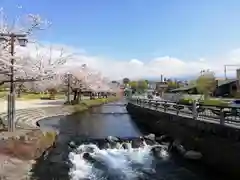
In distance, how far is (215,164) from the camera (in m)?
14.0

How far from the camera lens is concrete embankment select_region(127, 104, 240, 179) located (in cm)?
1271

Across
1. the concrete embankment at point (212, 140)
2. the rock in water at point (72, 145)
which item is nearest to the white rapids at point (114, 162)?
the rock in water at point (72, 145)

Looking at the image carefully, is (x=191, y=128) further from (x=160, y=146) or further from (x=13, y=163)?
(x=13, y=163)

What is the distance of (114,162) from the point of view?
15438mm

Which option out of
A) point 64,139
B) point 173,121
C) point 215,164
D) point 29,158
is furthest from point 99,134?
point 215,164

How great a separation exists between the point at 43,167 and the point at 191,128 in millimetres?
8194

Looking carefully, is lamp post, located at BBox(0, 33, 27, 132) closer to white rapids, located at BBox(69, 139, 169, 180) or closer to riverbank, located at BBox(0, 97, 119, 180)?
riverbank, located at BBox(0, 97, 119, 180)

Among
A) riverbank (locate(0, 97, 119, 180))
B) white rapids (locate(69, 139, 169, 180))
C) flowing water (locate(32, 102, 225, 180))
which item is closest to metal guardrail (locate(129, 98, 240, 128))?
flowing water (locate(32, 102, 225, 180))

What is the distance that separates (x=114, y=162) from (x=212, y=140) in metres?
4.67

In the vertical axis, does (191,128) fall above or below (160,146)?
above

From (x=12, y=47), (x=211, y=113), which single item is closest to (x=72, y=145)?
(x=12, y=47)

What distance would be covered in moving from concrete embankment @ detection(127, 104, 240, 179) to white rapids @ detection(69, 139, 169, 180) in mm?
1719

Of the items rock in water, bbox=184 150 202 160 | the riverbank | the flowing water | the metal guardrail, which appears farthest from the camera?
rock in water, bbox=184 150 202 160

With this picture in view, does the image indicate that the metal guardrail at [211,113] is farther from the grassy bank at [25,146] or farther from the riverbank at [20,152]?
the riverbank at [20,152]
